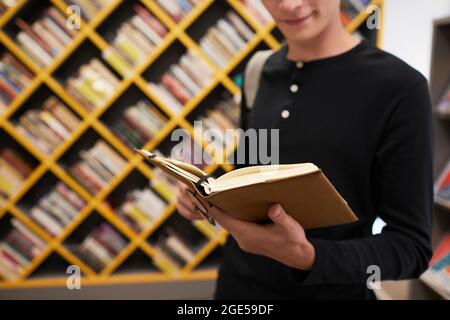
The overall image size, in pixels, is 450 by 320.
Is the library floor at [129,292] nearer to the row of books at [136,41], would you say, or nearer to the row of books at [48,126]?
the row of books at [48,126]

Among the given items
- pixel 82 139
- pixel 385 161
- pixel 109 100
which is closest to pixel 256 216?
pixel 385 161

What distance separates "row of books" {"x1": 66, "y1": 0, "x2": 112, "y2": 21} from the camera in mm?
1934

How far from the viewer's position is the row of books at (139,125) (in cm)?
209

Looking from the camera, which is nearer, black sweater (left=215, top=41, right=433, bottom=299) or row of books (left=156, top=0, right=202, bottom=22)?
black sweater (left=215, top=41, right=433, bottom=299)

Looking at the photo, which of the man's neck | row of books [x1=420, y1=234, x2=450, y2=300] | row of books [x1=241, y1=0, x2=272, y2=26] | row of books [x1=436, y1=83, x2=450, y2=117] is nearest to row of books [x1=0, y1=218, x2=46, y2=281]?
row of books [x1=241, y1=0, x2=272, y2=26]

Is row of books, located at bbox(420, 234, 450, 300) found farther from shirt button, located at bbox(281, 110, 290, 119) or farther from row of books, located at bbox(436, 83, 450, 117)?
shirt button, located at bbox(281, 110, 290, 119)

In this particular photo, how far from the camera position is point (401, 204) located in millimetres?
690

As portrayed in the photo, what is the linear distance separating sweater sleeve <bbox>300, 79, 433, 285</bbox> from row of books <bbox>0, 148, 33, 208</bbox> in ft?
6.17

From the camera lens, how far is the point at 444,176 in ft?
6.20

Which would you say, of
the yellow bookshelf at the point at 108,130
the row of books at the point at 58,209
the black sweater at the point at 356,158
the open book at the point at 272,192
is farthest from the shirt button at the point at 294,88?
the row of books at the point at 58,209

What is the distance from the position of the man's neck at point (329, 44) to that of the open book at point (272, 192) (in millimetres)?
401

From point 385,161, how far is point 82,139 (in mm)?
1903

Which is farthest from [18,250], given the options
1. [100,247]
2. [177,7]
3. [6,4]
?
[177,7]
